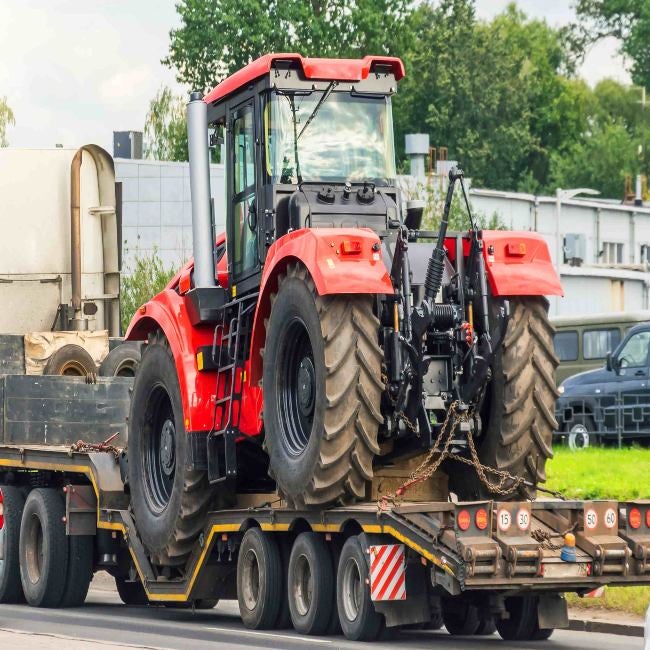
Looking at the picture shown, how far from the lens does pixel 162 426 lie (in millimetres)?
18000

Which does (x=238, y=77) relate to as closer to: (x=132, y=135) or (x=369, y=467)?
(x=369, y=467)

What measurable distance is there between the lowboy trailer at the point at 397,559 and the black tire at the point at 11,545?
153 centimetres

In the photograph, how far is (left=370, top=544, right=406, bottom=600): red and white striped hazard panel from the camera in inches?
564

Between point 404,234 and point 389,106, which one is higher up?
point 389,106

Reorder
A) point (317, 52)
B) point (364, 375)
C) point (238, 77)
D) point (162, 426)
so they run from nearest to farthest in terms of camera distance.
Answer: point (364, 375), point (238, 77), point (162, 426), point (317, 52)

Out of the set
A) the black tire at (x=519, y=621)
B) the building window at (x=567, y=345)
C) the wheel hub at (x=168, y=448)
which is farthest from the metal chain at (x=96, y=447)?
the building window at (x=567, y=345)

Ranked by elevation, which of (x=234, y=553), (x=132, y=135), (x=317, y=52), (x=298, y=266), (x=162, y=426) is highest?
(x=317, y=52)

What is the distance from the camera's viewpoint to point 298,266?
15102 mm

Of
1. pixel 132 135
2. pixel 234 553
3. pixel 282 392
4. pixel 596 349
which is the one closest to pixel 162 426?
pixel 234 553

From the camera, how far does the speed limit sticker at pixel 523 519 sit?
1416 centimetres

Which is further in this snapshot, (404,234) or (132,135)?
(132,135)

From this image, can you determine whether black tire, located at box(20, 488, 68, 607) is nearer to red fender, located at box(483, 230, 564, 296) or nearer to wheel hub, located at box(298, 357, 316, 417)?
wheel hub, located at box(298, 357, 316, 417)

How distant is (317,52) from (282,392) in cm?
6182

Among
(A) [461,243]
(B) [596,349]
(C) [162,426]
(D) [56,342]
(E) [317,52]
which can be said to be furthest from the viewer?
(E) [317,52]
